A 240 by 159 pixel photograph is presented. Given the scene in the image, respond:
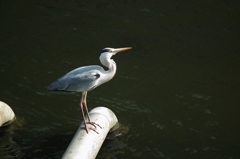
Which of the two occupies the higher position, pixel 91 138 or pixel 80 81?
pixel 80 81

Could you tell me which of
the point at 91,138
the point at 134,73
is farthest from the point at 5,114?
the point at 134,73

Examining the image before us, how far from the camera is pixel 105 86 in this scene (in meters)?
10.7

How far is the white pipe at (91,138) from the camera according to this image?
7.36 m

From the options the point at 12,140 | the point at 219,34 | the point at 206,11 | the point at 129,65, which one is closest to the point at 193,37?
the point at 219,34

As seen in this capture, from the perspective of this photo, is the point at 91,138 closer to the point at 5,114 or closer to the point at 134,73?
the point at 5,114

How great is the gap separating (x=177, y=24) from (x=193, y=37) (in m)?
0.95

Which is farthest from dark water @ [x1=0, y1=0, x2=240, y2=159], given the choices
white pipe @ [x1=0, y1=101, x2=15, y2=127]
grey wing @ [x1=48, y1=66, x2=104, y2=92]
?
grey wing @ [x1=48, y1=66, x2=104, y2=92]

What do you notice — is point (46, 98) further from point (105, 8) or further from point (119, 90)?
point (105, 8)

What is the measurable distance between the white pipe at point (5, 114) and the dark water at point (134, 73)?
0.63 feet

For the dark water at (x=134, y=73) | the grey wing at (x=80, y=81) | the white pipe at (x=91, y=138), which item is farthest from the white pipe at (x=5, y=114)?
the white pipe at (x=91, y=138)

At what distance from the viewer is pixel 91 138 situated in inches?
307

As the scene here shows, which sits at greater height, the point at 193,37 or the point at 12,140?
the point at 193,37

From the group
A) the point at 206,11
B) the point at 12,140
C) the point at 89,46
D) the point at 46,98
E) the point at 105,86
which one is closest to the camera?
the point at 12,140

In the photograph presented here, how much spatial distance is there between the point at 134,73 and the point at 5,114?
3808mm
